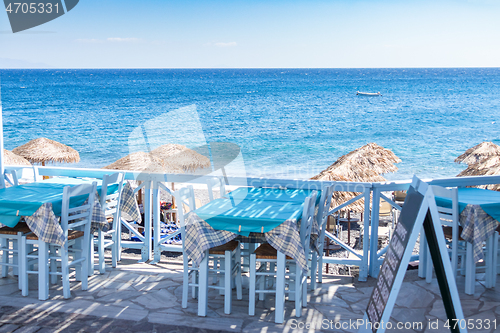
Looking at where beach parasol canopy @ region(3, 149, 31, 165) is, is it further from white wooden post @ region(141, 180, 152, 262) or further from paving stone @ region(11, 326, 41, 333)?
paving stone @ region(11, 326, 41, 333)

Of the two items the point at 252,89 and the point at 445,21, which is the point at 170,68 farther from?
the point at 445,21

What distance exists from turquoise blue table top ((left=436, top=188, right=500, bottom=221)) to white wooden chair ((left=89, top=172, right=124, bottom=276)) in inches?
122

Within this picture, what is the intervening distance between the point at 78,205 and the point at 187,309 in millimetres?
1411

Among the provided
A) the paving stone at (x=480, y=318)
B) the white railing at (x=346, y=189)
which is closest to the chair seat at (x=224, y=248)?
the white railing at (x=346, y=189)

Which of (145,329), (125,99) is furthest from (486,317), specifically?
(125,99)

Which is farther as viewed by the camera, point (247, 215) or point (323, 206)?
point (323, 206)

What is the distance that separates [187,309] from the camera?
3.73 m

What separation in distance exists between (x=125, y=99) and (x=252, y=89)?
1399cm

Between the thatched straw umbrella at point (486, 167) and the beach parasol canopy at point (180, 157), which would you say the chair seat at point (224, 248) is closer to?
the beach parasol canopy at point (180, 157)

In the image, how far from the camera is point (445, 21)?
50688 millimetres

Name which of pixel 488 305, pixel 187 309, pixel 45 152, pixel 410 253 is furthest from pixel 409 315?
pixel 45 152

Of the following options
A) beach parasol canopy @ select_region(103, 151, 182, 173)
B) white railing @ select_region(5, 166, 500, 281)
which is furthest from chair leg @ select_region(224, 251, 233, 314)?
beach parasol canopy @ select_region(103, 151, 182, 173)

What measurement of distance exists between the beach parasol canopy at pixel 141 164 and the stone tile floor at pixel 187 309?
5.49 meters

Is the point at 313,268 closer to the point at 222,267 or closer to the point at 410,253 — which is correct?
the point at 222,267
